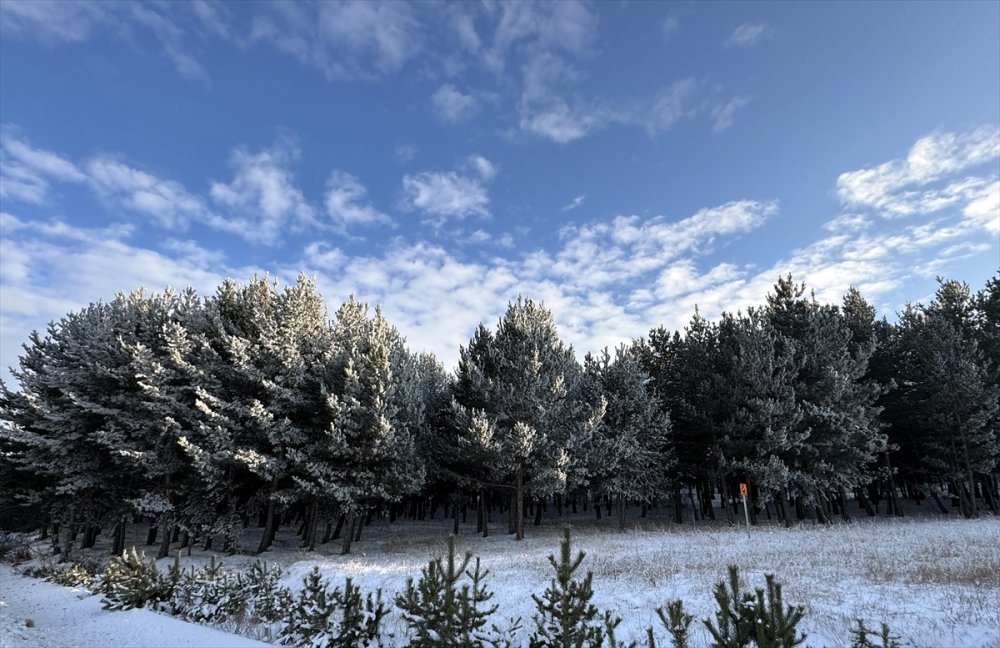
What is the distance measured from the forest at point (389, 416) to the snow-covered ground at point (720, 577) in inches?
199

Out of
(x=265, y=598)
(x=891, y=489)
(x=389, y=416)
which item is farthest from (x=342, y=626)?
(x=891, y=489)

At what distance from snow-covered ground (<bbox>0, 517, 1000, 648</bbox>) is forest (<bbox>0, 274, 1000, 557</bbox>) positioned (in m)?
5.05

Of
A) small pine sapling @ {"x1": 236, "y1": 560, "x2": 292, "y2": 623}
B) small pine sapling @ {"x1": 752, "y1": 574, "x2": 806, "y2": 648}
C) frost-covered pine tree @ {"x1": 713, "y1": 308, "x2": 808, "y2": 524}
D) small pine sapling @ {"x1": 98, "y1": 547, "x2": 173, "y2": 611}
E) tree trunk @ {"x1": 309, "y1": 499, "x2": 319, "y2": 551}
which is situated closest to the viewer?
small pine sapling @ {"x1": 752, "y1": 574, "x2": 806, "y2": 648}

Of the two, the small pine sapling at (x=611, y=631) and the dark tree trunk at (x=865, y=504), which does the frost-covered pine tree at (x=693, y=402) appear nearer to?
the dark tree trunk at (x=865, y=504)

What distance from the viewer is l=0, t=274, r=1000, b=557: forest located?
80.2 feet

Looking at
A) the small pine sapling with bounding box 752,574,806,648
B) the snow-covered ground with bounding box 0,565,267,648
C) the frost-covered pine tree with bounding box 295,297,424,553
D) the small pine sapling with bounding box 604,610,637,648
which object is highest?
the frost-covered pine tree with bounding box 295,297,424,553

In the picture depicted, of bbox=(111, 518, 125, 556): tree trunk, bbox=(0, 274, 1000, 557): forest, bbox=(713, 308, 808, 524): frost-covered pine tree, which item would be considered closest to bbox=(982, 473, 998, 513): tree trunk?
bbox=(0, 274, 1000, 557): forest

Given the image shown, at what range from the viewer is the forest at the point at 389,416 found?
2444 centimetres

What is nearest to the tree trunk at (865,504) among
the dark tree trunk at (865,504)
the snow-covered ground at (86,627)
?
the dark tree trunk at (865,504)

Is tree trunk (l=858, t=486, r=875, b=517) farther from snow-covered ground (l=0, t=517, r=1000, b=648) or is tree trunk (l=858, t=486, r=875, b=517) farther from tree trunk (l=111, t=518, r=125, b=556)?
tree trunk (l=111, t=518, r=125, b=556)

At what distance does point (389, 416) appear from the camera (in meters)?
24.5

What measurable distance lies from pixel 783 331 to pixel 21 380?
161 feet

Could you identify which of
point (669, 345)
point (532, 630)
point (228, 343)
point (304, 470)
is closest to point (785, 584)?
point (532, 630)

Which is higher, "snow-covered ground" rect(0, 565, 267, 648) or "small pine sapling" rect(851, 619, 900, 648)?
"small pine sapling" rect(851, 619, 900, 648)
